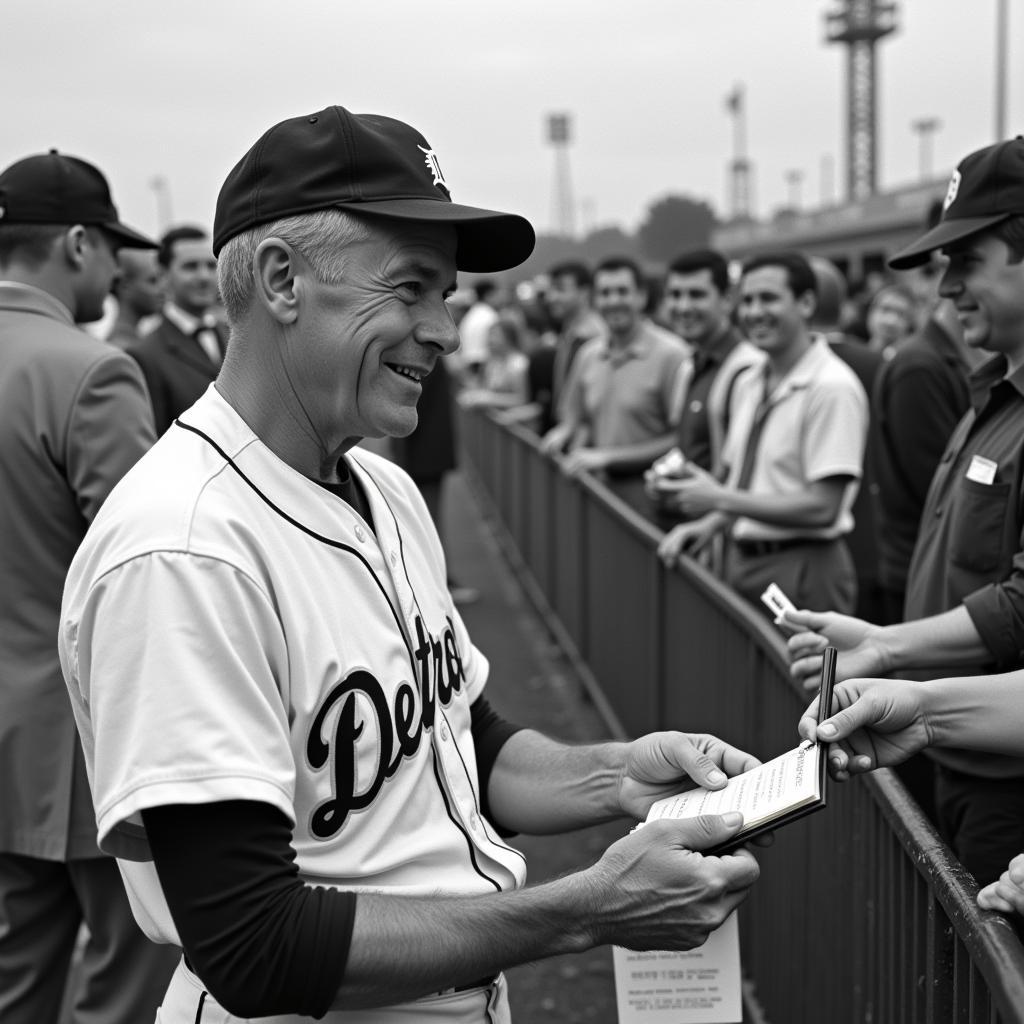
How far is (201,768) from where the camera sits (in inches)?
60.6

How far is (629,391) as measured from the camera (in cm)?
762

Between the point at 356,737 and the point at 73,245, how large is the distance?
2.11 meters

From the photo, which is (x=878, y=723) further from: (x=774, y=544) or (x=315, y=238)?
(x=774, y=544)

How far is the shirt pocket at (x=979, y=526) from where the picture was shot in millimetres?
3133

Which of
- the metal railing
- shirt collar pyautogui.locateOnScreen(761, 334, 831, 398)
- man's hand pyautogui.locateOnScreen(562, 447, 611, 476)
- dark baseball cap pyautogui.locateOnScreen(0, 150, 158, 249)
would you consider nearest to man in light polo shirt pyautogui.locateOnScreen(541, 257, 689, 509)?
man's hand pyautogui.locateOnScreen(562, 447, 611, 476)

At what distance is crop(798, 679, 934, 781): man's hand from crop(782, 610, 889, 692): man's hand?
0.48 m

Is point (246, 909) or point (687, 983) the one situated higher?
point (246, 909)

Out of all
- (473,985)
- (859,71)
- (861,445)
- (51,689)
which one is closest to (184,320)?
(861,445)

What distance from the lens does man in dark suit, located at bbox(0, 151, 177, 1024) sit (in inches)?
115

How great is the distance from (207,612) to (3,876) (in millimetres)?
Result: 1794

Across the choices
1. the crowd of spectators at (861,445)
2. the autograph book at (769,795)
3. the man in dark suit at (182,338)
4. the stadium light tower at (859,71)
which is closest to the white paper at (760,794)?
the autograph book at (769,795)

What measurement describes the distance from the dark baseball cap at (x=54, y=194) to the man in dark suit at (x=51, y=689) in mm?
266

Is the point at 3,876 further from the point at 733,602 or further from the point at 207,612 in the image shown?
the point at 733,602

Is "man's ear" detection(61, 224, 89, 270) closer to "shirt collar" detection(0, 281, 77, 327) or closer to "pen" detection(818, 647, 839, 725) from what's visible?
"shirt collar" detection(0, 281, 77, 327)
